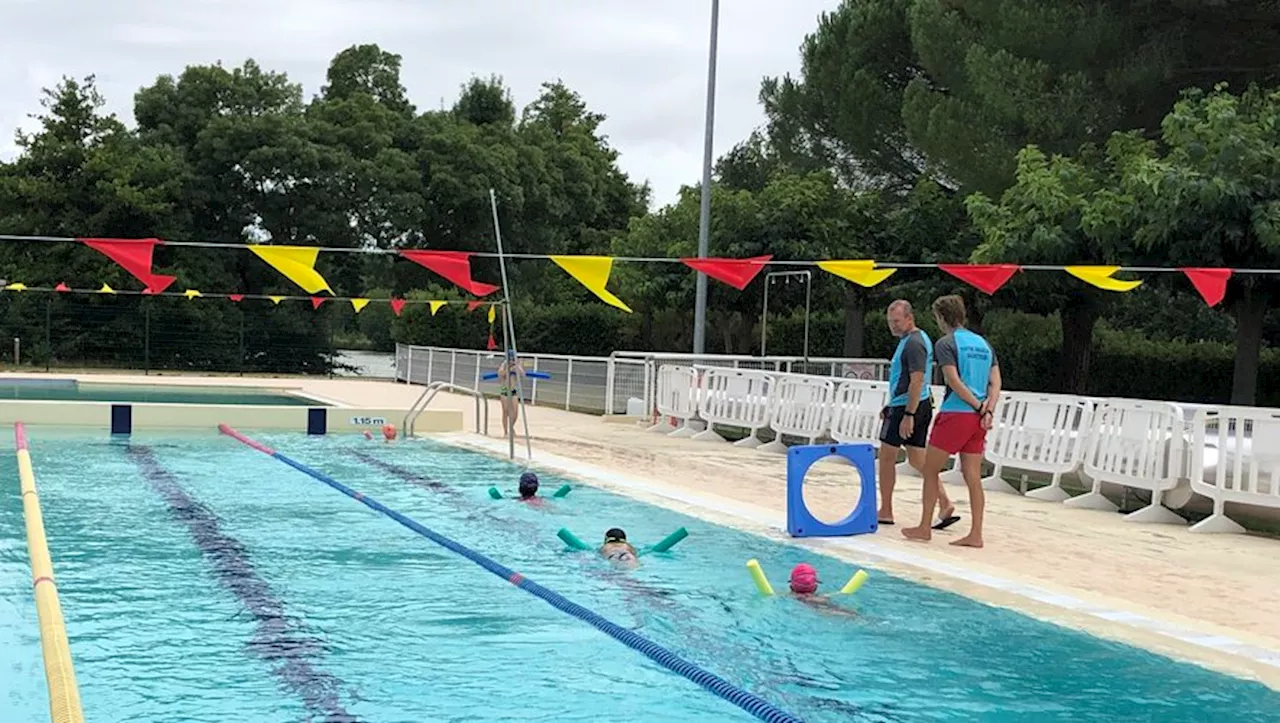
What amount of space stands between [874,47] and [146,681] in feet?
90.8

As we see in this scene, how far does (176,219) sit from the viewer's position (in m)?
38.5

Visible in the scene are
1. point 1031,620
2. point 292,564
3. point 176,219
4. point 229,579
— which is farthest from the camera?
Result: point 176,219

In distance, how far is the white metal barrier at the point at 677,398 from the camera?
1823 centimetres

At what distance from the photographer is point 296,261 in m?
13.7

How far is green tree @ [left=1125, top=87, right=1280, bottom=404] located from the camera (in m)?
16.8

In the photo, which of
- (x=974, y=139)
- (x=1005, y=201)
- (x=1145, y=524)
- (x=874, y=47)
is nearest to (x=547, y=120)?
(x=874, y=47)

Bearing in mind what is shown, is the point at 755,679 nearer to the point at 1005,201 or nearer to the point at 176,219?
the point at 1005,201

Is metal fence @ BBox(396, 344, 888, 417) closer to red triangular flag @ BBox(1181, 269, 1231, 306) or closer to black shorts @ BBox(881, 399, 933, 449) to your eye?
red triangular flag @ BBox(1181, 269, 1231, 306)

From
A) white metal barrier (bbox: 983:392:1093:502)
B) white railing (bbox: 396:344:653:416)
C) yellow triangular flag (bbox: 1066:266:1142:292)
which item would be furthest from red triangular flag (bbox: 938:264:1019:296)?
white railing (bbox: 396:344:653:416)

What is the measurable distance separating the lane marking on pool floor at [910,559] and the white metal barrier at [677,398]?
362cm

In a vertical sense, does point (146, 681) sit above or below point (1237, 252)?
below

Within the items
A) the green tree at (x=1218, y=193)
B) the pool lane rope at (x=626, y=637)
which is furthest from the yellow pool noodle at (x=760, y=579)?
the green tree at (x=1218, y=193)

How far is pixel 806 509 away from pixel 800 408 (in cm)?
639

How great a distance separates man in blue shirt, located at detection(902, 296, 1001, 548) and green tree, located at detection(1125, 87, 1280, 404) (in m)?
9.44
